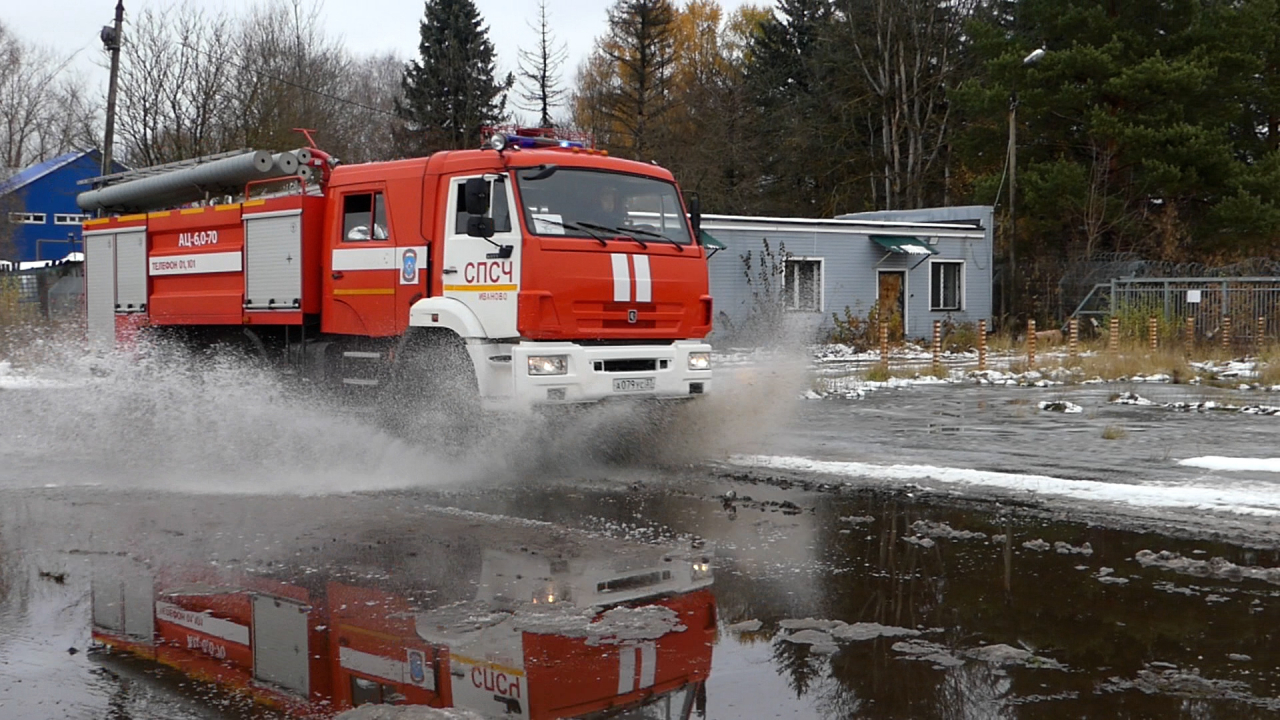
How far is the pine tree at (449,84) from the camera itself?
50281 mm

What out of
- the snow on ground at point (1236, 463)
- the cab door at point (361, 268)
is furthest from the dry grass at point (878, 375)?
the cab door at point (361, 268)

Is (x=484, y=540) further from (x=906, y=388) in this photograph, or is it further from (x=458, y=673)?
(x=906, y=388)

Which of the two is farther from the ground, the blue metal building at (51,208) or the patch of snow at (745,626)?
the blue metal building at (51,208)

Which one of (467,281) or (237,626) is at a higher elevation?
(467,281)

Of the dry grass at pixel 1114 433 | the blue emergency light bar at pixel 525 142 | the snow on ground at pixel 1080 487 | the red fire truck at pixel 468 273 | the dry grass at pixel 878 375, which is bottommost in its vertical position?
the snow on ground at pixel 1080 487

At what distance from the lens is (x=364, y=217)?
11812 millimetres

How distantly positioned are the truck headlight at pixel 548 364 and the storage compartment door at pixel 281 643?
419cm

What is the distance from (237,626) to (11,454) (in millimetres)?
7769

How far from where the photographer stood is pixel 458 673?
5074mm

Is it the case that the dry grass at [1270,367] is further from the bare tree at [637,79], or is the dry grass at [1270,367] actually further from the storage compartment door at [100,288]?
the bare tree at [637,79]

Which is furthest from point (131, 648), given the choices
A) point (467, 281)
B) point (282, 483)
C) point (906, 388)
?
point (906, 388)

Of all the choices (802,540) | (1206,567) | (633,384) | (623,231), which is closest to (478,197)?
(623,231)

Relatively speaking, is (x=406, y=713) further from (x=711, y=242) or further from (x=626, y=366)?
(x=711, y=242)

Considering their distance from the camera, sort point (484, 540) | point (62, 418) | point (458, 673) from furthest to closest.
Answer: point (62, 418)
point (484, 540)
point (458, 673)
